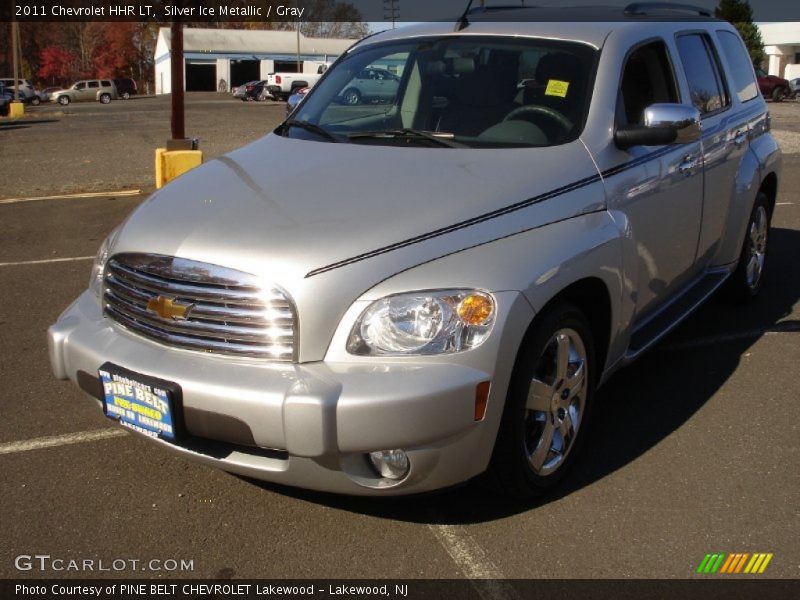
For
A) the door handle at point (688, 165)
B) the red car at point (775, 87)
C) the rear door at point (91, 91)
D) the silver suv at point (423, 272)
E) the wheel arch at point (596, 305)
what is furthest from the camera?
the rear door at point (91, 91)

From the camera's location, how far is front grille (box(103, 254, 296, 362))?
3.07 metres

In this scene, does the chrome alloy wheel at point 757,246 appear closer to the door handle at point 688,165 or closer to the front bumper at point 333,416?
the door handle at point 688,165

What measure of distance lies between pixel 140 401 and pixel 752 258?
14.5 feet

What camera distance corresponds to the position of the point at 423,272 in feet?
10.2

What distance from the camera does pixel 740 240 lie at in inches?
220

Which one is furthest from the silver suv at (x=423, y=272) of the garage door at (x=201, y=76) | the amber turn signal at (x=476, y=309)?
the garage door at (x=201, y=76)

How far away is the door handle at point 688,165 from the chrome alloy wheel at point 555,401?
1.33 metres

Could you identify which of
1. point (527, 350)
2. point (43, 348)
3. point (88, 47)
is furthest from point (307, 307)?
point (88, 47)

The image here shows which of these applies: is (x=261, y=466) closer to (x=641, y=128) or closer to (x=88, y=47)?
(x=641, y=128)

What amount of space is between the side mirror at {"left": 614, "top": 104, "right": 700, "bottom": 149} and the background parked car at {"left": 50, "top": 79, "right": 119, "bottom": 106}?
5966cm

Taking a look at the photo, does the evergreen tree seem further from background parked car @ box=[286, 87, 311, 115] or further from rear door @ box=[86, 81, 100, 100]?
background parked car @ box=[286, 87, 311, 115]

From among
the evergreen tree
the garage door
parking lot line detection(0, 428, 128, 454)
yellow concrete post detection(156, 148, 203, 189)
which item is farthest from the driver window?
the garage door

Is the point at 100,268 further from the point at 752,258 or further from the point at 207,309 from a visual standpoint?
the point at 752,258

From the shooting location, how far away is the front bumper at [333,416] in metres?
2.91
